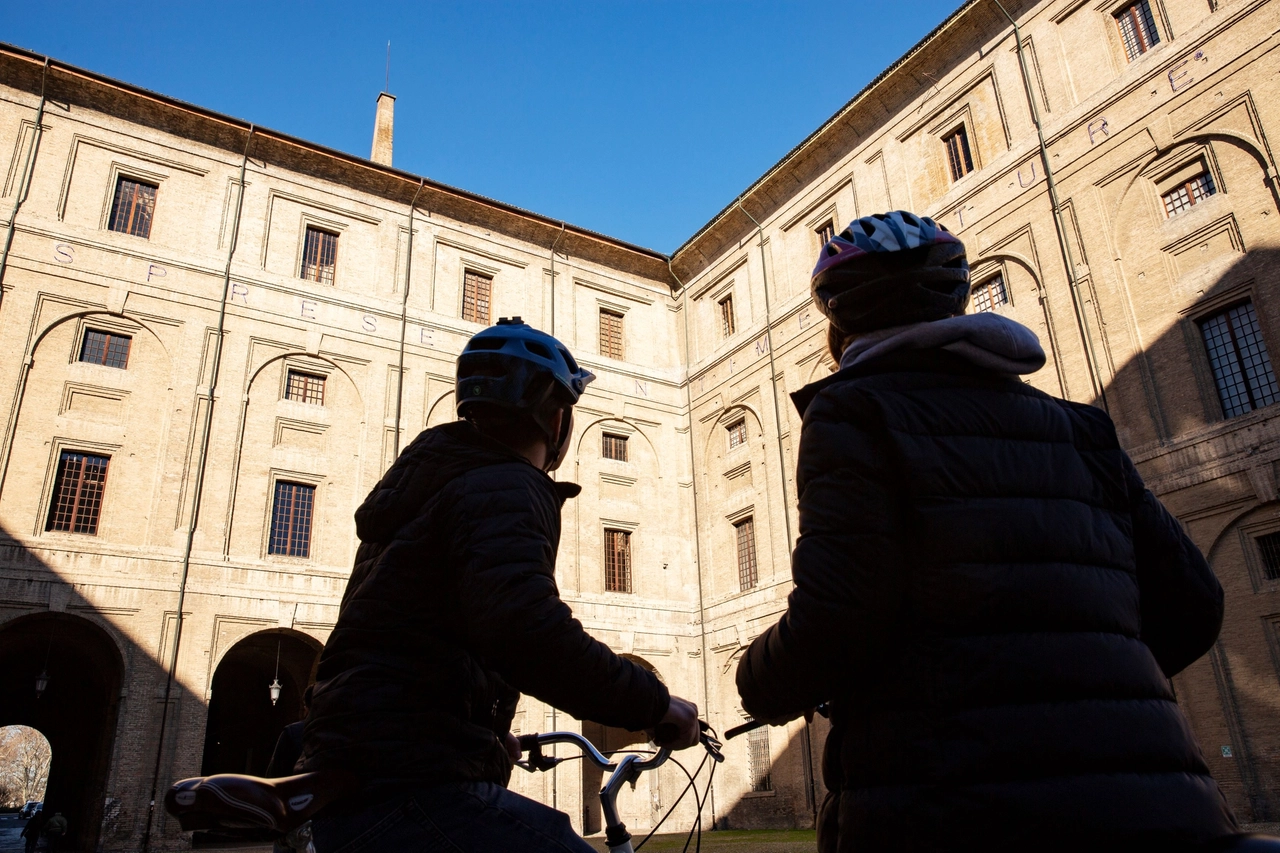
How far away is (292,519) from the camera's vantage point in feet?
64.1

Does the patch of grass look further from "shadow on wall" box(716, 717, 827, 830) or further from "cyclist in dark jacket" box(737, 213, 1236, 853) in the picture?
"cyclist in dark jacket" box(737, 213, 1236, 853)

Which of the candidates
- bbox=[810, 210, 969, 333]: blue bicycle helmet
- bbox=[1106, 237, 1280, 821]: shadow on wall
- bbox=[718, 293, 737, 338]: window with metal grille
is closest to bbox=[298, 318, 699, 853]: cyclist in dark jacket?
bbox=[810, 210, 969, 333]: blue bicycle helmet

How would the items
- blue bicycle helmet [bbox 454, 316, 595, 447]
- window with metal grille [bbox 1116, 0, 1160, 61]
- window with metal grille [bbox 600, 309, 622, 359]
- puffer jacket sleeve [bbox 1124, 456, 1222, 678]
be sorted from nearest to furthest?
1. puffer jacket sleeve [bbox 1124, 456, 1222, 678]
2. blue bicycle helmet [bbox 454, 316, 595, 447]
3. window with metal grille [bbox 1116, 0, 1160, 61]
4. window with metal grille [bbox 600, 309, 622, 359]

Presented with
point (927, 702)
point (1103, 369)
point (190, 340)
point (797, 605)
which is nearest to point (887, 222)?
point (797, 605)

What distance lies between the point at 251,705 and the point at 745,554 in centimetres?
1276

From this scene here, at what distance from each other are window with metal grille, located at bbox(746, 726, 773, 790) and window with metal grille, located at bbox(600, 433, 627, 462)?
7.54 m

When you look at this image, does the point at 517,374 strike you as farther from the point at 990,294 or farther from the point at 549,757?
the point at 990,294

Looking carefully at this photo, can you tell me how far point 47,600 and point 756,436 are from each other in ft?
49.2

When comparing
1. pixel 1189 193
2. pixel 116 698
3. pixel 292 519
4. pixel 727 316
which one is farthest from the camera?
pixel 727 316

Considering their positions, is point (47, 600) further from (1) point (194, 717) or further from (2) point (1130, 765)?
(2) point (1130, 765)

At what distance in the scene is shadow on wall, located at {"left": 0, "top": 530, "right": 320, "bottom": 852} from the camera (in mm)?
16453

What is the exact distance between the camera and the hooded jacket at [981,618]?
5.06 ft

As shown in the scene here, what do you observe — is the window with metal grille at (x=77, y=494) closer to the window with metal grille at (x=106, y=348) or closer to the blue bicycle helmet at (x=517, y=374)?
the window with metal grille at (x=106, y=348)

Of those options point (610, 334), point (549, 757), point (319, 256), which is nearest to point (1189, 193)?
point (610, 334)
